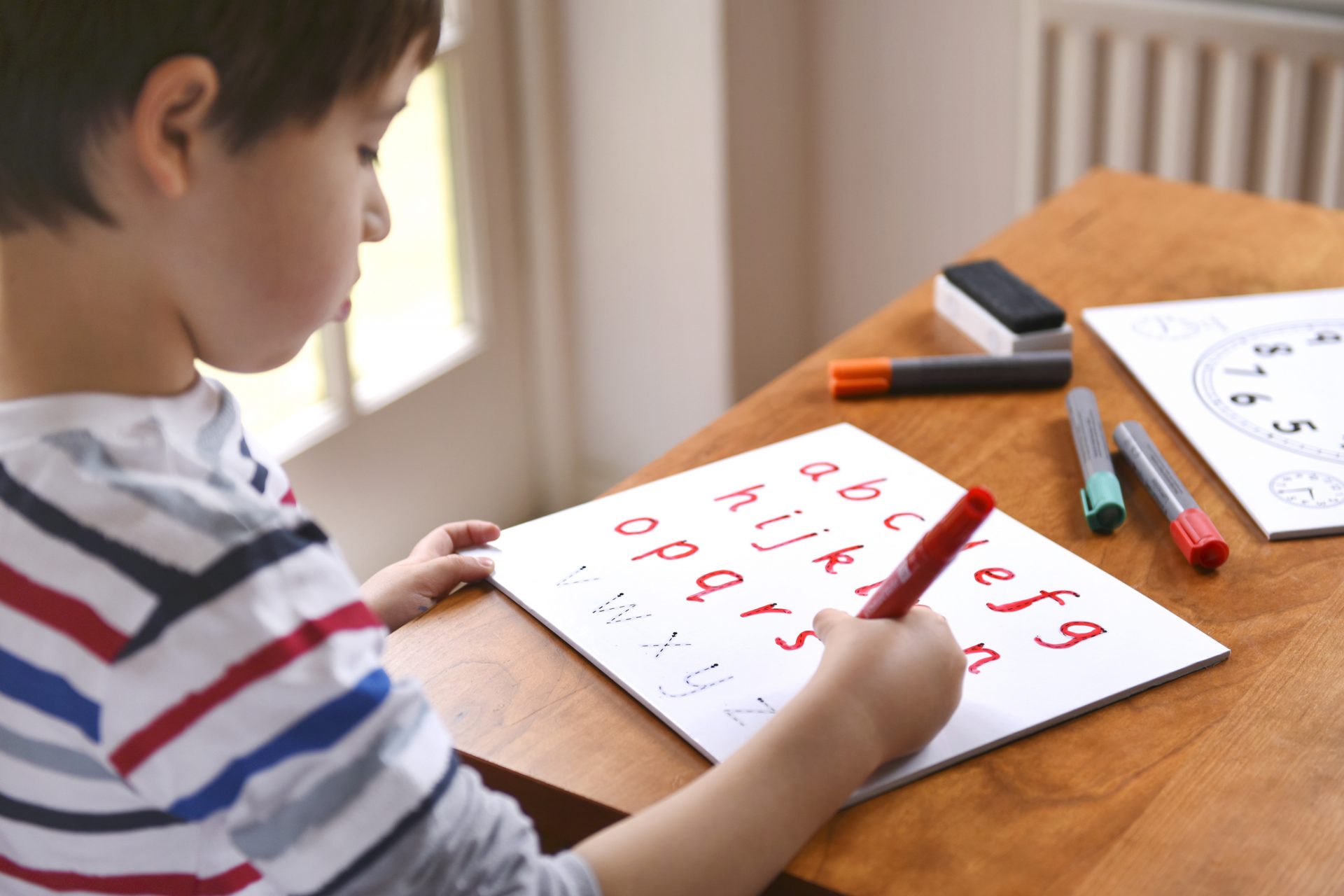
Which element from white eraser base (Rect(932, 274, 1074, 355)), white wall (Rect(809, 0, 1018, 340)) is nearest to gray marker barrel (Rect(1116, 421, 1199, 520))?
white eraser base (Rect(932, 274, 1074, 355))

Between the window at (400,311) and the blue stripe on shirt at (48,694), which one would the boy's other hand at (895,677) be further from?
the window at (400,311)

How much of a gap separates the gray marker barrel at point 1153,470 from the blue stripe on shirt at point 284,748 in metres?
0.45

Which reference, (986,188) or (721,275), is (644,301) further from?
(986,188)

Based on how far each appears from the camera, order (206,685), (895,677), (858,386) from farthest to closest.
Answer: (858,386)
(895,677)
(206,685)

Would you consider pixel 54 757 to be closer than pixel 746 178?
Yes

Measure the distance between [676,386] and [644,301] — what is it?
5.1 inches

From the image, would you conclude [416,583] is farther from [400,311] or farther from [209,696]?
[400,311]

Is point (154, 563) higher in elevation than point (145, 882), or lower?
higher

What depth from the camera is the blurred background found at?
5.49 feet

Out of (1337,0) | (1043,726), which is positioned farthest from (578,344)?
(1043,726)

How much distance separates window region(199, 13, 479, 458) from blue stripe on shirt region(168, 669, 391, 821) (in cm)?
110

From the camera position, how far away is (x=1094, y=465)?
763 mm

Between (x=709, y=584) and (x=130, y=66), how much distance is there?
0.35m

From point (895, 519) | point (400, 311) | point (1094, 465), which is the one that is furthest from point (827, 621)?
point (400, 311)
